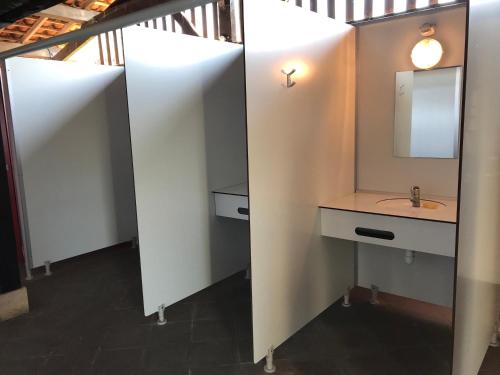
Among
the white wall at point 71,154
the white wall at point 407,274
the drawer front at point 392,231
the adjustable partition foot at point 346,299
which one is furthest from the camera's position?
the white wall at point 71,154

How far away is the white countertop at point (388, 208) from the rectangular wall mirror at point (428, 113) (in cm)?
29

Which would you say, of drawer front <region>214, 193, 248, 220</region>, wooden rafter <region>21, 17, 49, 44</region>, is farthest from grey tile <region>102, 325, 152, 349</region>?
wooden rafter <region>21, 17, 49, 44</region>

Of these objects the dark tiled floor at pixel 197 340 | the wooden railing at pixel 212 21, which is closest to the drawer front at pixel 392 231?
the dark tiled floor at pixel 197 340

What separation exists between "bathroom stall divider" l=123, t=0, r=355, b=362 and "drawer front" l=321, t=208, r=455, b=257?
12 centimetres

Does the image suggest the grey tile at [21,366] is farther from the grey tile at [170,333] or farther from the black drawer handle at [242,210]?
the black drawer handle at [242,210]

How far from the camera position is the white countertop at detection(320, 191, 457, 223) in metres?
2.24

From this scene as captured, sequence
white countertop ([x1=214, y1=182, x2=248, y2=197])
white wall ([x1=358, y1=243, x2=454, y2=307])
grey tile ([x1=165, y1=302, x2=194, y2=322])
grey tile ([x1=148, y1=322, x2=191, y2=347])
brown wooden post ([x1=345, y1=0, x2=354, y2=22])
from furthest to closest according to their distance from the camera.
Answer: brown wooden post ([x1=345, y1=0, x2=354, y2=22])
white countertop ([x1=214, y1=182, x2=248, y2=197])
grey tile ([x1=165, y1=302, x2=194, y2=322])
white wall ([x1=358, y1=243, x2=454, y2=307])
grey tile ([x1=148, y1=322, x2=191, y2=347])

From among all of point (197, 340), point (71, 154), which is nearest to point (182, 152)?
point (197, 340)

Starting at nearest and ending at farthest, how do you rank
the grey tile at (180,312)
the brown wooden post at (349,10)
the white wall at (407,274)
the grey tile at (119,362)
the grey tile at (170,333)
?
the grey tile at (119,362)
the grey tile at (170,333)
the white wall at (407,274)
the grey tile at (180,312)
the brown wooden post at (349,10)

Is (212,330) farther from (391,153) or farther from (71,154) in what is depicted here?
(71,154)

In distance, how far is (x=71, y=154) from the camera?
157 inches

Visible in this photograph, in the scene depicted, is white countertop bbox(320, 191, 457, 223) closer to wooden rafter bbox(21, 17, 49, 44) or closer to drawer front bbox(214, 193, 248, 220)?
drawer front bbox(214, 193, 248, 220)

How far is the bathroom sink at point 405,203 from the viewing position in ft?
8.26

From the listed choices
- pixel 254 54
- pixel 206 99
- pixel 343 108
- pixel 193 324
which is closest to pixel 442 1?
pixel 343 108
